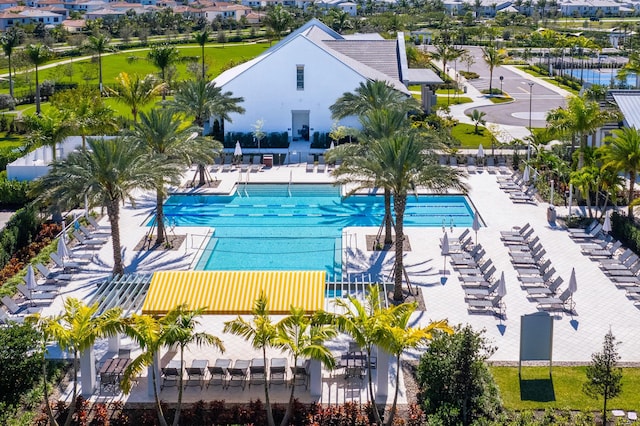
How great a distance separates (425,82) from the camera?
5469 cm

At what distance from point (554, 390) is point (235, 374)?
313 inches

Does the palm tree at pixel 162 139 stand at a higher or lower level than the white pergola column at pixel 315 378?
higher

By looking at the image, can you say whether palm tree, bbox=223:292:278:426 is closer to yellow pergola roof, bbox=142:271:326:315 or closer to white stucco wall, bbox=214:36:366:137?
yellow pergola roof, bbox=142:271:326:315

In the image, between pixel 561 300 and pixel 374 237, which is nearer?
pixel 561 300

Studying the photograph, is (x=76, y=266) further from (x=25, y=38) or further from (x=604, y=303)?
(x=25, y=38)

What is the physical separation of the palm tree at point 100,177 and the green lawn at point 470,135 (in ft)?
83.2

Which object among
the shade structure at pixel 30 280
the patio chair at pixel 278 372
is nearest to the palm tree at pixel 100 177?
the shade structure at pixel 30 280

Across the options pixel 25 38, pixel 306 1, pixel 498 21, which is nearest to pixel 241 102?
pixel 25 38

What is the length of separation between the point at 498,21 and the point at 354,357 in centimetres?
11461

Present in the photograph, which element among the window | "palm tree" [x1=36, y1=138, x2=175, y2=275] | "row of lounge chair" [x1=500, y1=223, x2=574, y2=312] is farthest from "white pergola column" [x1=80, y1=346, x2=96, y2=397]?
the window

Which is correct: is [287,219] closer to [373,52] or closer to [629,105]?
[629,105]

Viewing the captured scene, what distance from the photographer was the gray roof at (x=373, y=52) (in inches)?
2064

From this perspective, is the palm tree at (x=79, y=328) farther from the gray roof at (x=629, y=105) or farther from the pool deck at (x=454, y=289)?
the gray roof at (x=629, y=105)

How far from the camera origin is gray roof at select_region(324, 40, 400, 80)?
52438 mm
